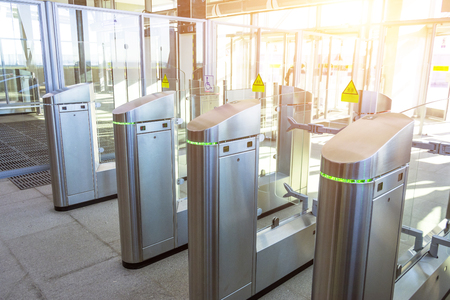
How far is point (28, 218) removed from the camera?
3.37 metres

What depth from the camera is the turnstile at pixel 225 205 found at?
1756mm

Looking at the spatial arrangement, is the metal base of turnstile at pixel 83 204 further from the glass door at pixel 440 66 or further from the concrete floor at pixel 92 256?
the glass door at pixel 440 66

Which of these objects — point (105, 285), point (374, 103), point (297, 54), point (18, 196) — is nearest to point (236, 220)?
point (105, 285)

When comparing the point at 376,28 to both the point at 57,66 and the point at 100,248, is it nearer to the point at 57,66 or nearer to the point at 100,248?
the point at 57,66

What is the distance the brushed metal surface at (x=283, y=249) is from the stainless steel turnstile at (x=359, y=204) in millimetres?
840

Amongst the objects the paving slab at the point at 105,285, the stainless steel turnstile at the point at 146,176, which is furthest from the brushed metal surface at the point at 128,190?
the paving slab at the point at 105,285

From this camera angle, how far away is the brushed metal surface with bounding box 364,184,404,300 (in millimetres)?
1313

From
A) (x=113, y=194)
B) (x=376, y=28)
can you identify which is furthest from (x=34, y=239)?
(x=376, y=28)

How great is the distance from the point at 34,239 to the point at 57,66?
173 cm

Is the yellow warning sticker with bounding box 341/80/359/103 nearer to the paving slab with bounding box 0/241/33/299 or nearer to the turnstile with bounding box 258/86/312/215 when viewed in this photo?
the turnstile with bounding box 258/86/312/215

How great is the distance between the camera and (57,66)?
3611 millimetres

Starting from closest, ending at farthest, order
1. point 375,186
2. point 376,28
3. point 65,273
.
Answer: point 375,186
point 65,273
point 376,28

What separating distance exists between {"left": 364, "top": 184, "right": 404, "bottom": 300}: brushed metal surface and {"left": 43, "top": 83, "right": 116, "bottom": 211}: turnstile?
3.05 m

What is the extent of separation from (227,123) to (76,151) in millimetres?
2364
